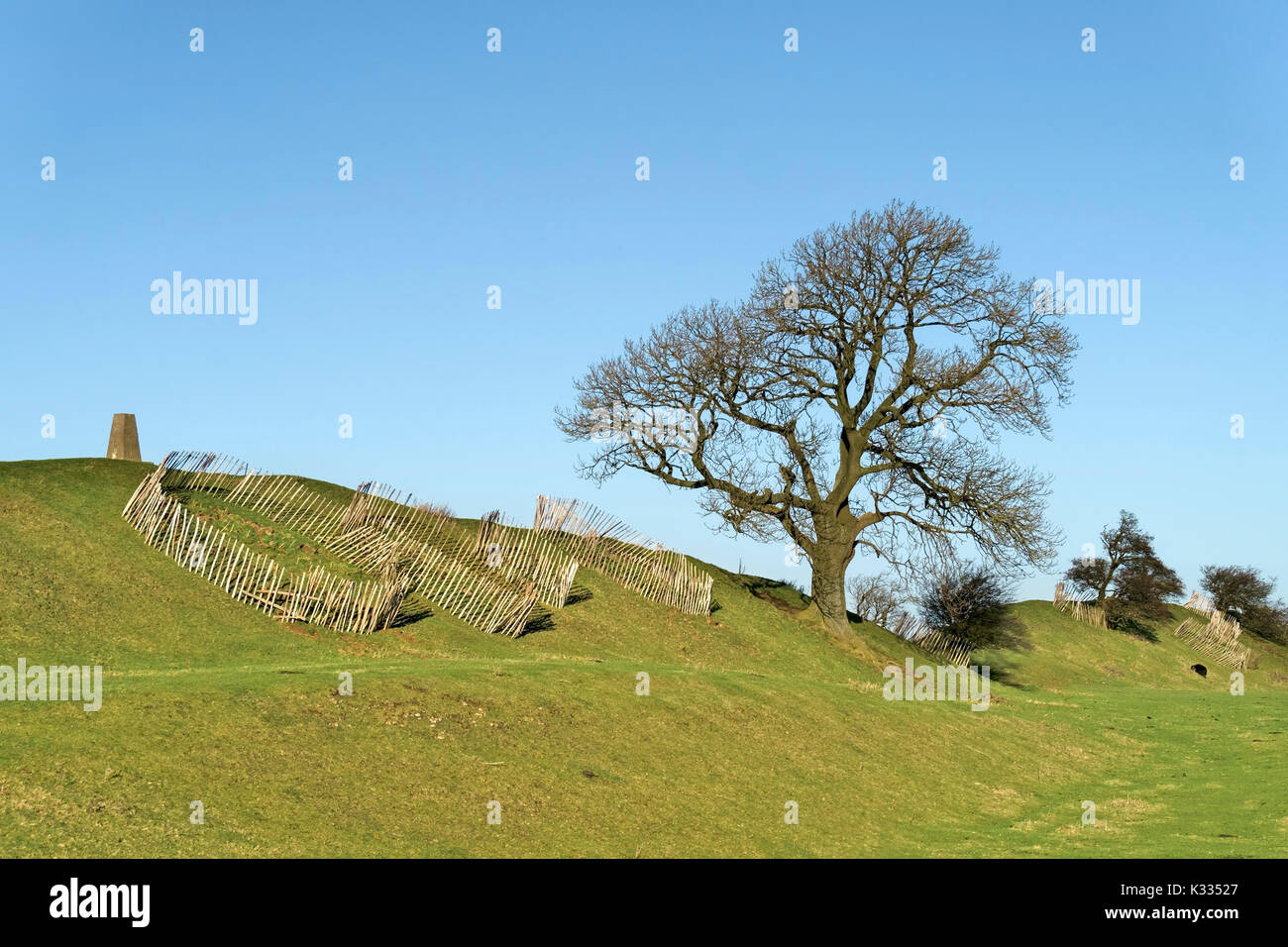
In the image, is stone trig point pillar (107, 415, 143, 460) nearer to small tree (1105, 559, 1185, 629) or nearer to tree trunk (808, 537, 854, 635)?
tree trunk (808, 537, 854, 635)

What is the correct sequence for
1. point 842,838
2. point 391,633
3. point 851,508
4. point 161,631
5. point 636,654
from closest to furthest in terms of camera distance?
point 842,838 → point 161,631 → point 391,633 → point 636,654 → point 851,508

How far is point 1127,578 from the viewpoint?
5950 centimetres

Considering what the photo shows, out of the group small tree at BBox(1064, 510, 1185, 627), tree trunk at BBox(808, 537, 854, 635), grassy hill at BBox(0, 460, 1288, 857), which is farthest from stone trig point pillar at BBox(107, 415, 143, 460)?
small tree at BBox(1064, 510, 1185, 627)

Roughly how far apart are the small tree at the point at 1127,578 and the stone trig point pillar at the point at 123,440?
4821 cm

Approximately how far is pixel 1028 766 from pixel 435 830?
16007 millimetres

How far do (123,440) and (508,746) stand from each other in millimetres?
24477

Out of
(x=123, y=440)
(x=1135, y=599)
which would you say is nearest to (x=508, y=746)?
(x=123, y=440)

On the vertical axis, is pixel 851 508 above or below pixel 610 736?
above

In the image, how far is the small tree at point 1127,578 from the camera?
192 ft

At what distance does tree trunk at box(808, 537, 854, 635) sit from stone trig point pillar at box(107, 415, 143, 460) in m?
23.9

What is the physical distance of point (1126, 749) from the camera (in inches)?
1109

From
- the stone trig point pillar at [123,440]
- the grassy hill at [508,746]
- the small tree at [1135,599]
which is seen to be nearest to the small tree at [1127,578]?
the small tree at [1135,599]
